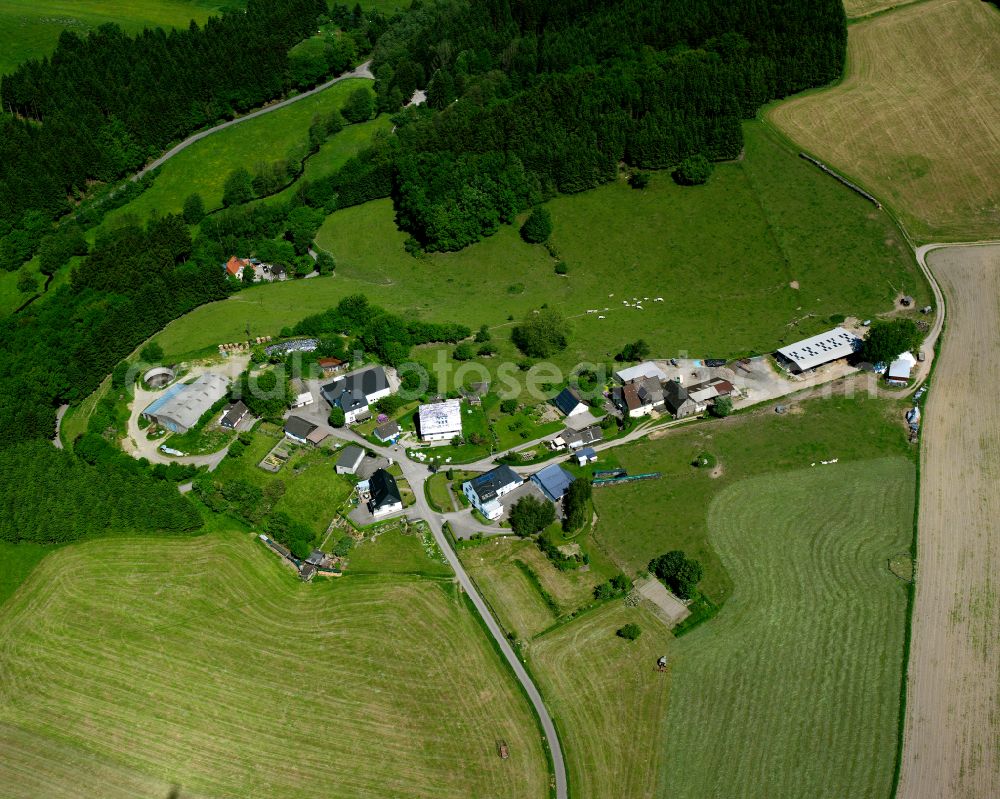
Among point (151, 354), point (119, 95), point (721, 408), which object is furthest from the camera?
point (119, 95)

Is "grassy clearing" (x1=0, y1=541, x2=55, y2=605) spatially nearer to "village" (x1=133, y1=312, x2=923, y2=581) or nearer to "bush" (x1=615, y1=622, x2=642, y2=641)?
"village" (x1=133, y1=312, x2=923, y2=581)

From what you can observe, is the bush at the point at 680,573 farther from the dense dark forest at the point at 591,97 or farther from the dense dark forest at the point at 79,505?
the dense dark forest at the point at 591,97

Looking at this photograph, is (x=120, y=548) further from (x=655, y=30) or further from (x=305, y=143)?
(x=655, y=30)

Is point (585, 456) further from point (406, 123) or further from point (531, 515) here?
point (406, 123)

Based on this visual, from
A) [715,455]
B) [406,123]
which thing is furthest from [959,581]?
[406,123]

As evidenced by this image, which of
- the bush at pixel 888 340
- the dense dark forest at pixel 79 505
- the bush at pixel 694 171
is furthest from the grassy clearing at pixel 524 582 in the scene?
the bush at pixel 694 171

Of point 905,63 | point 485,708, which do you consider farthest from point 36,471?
point 905,63
